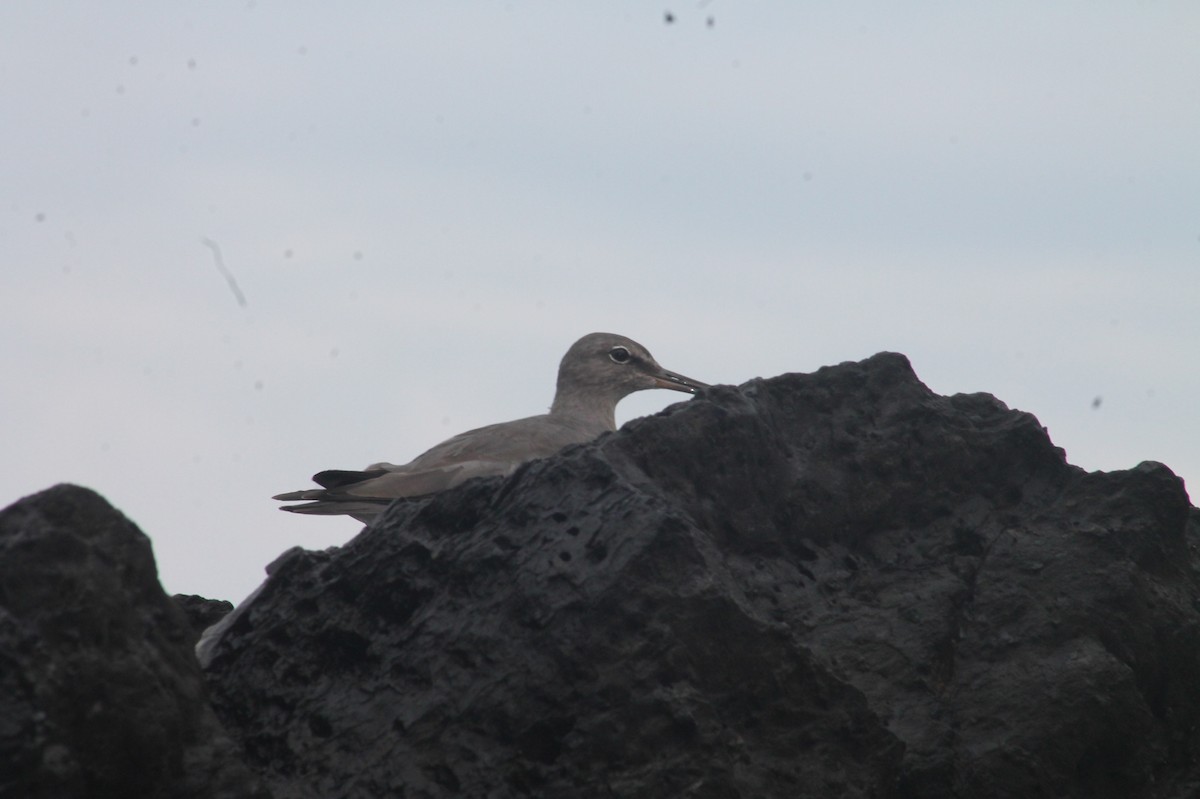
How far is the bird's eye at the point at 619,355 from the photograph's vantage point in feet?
37.3

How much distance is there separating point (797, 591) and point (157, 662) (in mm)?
2439

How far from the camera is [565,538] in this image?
4.59 meters

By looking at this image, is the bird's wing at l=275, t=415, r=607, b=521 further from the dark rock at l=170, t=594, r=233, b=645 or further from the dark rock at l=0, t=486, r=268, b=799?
the dark rock at l=0, t=486, r=268, b=799

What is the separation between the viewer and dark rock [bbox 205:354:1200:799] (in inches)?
169

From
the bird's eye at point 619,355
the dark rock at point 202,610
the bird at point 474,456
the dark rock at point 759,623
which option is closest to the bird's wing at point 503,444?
the bird at point 474,456

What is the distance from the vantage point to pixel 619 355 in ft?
37.5

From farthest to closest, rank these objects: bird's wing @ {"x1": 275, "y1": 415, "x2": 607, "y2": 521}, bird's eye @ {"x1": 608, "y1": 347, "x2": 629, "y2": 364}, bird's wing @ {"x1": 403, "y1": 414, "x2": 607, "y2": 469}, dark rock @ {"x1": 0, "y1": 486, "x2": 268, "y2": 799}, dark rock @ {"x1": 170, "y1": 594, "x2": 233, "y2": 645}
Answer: bird's eye @ {"x1": 608, "y1": 347, "x2": 629, "y2": 364}, bird's wing @ {"x1": 403, "y1": 414, "x2": 607, "y2": 469}, bird's wing @ {"x1": 275, "y1": 415, "x2": 607, "y2": 521}, dark rock @ {"x1": 170, "y1": 594, "x2": 233, "y2": 645}, dark rock @ {"x1": 0, "y1": 486, "x2": 268, "y2": 799}

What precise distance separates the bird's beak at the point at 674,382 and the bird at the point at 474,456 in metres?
0.11

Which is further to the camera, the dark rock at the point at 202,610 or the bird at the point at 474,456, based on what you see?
the bird at the point at 474,456

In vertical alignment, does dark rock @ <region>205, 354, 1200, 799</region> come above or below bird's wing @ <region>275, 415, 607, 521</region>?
below

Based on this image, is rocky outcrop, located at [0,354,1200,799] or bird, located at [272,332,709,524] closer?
rocky outcrop, located at [0,354,1200,799]

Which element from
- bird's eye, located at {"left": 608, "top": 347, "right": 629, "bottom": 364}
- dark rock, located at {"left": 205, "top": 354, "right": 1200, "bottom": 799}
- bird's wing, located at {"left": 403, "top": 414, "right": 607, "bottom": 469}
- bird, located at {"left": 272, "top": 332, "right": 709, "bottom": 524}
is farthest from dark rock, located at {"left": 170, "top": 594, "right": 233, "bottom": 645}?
bird's eye, located at {"left": 608, "top": 347, "right": 629, "bottom": 364}

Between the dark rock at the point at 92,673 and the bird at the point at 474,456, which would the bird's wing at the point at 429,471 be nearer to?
the bird at the point at 474,456

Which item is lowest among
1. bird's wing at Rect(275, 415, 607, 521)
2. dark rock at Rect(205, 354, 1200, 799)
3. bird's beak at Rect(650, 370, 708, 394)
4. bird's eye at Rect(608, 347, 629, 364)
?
dark rock at Rect(205, 354, 1200, 799)
